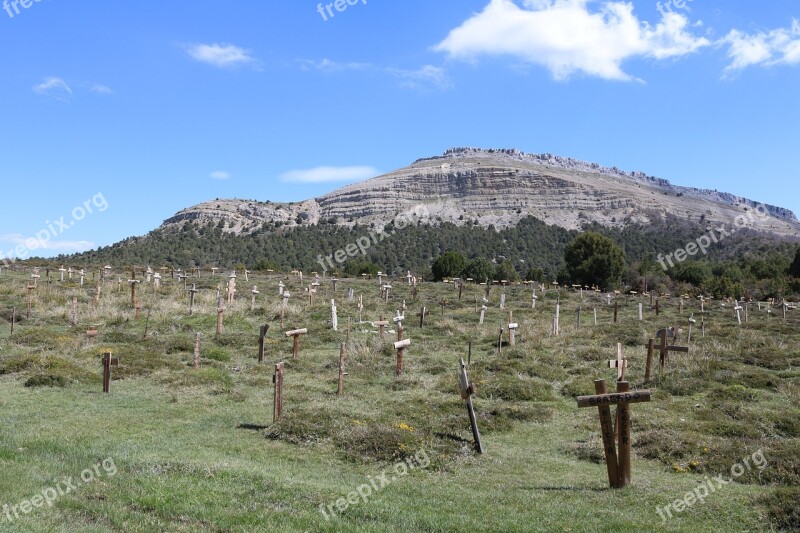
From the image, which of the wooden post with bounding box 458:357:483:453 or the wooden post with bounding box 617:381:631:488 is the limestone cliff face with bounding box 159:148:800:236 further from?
the wooden post with bounding box 617:381:631:488

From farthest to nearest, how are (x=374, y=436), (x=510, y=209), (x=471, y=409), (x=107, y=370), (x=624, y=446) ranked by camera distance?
1. (x=510, y=209)
2. (x=107, y=370)
3. (x=471, y=409)
4. (x=374, y=436)
5. (x=624, y=446)

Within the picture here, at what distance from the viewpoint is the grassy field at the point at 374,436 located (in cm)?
897

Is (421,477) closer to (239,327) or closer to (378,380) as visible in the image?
(378,380)

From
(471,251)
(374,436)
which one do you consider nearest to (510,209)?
Answer: (471,251)

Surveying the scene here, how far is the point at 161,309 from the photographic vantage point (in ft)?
118

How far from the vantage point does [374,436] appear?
13117 millimetres

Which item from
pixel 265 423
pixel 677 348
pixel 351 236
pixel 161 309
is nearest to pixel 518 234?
pixel 351 236

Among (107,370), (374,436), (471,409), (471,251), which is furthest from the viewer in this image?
(471,251)

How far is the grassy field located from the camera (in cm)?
897

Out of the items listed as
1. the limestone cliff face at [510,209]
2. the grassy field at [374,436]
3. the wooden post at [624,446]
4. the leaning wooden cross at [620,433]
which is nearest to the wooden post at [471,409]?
the grassy field at [374,436]

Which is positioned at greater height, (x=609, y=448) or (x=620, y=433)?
(x=620, y=433)

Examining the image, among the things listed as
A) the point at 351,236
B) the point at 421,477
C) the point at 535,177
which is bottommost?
the point at 421,477

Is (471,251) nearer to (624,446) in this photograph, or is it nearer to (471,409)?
(471,409)

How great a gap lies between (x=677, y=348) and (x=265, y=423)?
1353cm
